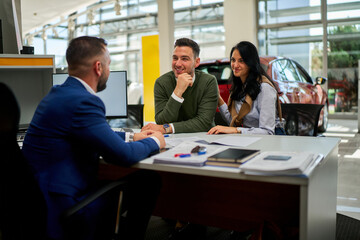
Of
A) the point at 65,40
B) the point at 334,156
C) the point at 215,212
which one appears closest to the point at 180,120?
the point at 215,212

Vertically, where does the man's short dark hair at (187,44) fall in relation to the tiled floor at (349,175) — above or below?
above

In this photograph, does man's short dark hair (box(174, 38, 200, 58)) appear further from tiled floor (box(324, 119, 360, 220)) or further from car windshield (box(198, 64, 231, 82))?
car windshield (box(198, 64, 231, 82))

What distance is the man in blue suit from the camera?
54.8 inches

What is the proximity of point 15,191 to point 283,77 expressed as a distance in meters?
4.38

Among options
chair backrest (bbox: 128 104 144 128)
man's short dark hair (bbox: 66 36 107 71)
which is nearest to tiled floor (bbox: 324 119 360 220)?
chair backrest (bbox: 128 104 144 128)

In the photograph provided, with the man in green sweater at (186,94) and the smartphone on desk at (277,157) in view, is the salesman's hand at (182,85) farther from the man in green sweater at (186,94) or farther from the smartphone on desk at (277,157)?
the smartphone on desk at (277,157)

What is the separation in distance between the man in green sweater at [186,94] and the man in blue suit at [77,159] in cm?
98

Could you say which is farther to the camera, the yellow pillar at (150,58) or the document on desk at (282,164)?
the yellow pillar at (150,58)

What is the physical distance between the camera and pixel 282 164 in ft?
4.28

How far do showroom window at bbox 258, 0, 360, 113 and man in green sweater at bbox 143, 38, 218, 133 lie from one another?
22.9 feet

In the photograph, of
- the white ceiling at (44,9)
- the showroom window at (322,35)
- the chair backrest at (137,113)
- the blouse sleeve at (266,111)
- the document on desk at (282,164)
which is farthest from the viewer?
the white ceiling at (44,9)

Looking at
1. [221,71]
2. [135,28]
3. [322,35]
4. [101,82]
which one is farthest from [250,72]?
[135,28]

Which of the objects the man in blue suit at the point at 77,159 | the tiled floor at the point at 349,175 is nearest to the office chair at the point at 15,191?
the man in blue suit at the point at 77,159

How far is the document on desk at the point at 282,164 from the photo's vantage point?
1260 mm
